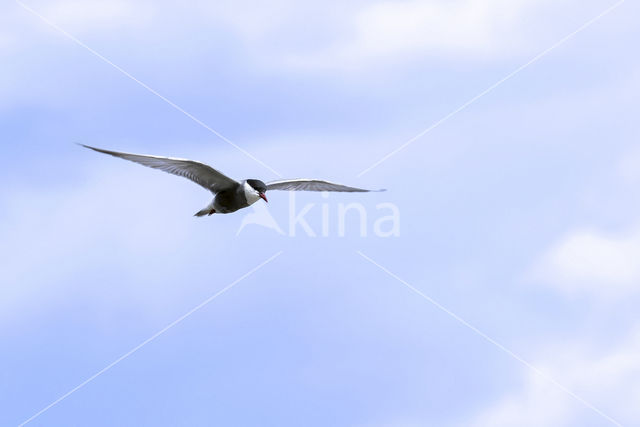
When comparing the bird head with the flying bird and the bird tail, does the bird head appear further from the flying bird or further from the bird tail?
the bird tail

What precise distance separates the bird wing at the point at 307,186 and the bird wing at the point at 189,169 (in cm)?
102

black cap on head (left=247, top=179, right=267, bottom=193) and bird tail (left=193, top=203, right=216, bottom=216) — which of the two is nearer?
black cap on head (left=247, top=179, right=267, bottom=193)

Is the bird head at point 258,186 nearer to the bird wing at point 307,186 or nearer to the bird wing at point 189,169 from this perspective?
the bird wing at point 189,169

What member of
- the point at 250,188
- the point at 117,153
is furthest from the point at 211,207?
the point at 117,153

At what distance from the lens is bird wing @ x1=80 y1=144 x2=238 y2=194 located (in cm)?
1372

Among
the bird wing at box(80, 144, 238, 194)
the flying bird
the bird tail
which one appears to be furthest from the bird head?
the bird tail

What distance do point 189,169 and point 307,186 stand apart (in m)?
2.47

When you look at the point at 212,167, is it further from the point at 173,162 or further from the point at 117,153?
the point at 117,153

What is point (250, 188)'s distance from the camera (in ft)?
47.4

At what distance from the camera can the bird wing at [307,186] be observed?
1561 centimetres

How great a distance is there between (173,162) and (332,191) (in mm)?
3540

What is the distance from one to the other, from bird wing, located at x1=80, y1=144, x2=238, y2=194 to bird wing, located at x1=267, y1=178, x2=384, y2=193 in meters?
1.02

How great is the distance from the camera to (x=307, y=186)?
16.0 m

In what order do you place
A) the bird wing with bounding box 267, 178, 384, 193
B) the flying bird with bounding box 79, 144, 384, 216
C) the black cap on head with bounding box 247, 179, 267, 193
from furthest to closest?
the bird wing with bounding box 267, 178, 384, 193, the black cap on head with bounding box 247, 179, 267, 193, the flying bird with bounding box 79, 144, 384, 216
